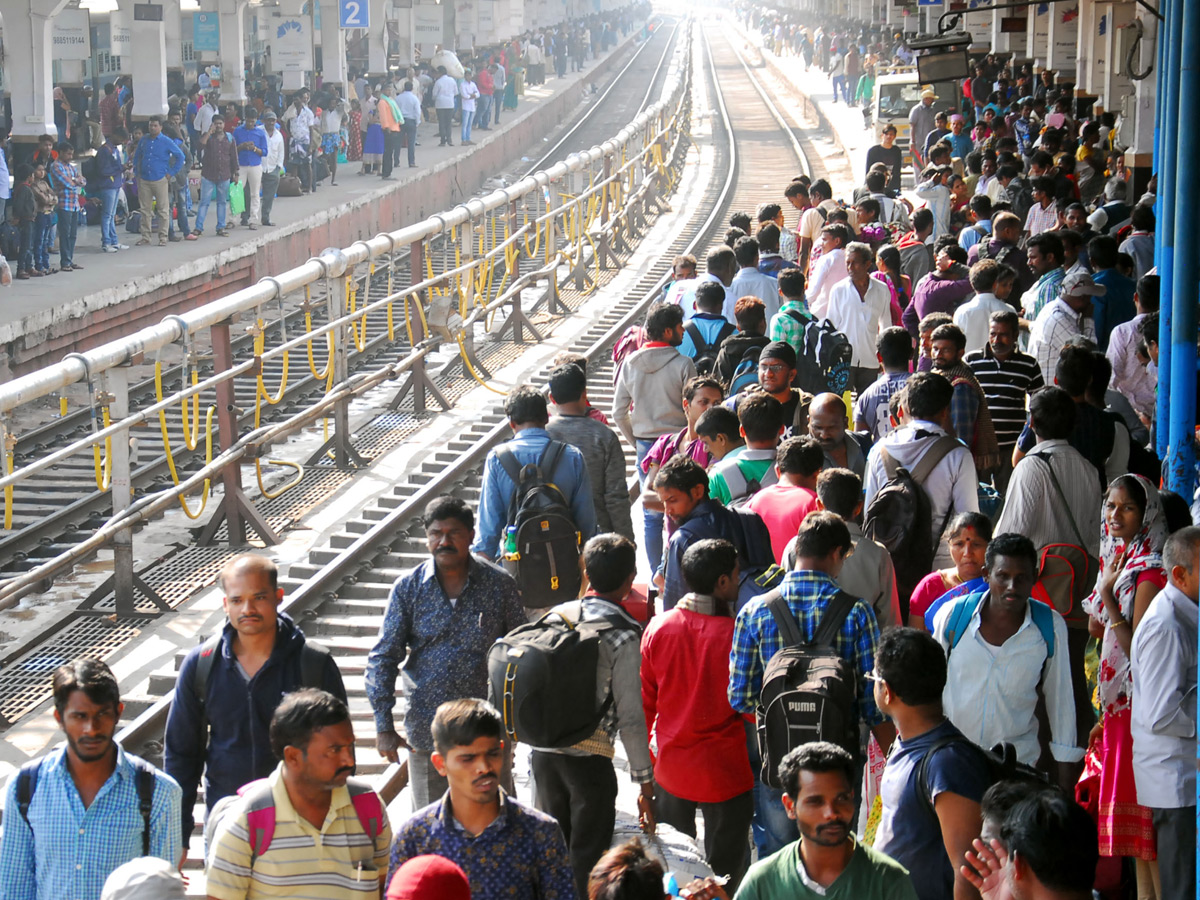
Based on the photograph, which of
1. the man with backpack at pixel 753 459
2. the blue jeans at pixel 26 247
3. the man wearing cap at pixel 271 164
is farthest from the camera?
the man wearing cap at pixel 271 164

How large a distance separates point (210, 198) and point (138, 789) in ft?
57.0

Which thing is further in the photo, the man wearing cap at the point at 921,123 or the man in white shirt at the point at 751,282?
the man wearing cap at the point at 921,123

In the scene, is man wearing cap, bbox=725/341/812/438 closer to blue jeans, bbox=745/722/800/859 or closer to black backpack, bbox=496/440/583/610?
black backpack, bbox=496/440/583/610

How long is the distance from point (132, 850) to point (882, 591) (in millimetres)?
2460

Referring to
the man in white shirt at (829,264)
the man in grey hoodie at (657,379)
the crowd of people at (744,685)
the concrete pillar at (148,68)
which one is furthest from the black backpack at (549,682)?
the concrete pillar at (148,68)

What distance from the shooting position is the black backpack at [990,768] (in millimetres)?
4090

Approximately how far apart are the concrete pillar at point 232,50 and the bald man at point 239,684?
886 inches

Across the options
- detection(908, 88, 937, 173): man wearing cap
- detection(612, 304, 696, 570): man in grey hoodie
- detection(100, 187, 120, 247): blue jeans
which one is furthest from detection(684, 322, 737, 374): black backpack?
detection(908, 88, 937, 173): man wearing cap

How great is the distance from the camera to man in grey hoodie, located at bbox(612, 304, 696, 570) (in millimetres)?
8047

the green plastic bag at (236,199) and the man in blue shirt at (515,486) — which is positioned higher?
the green plastic bag at (236,199)

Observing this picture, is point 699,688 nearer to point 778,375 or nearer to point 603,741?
point 603,741

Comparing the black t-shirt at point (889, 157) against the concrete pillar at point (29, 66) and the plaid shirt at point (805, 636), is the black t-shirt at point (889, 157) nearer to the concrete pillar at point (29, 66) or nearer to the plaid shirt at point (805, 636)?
the concrete pillar at point (29, 66)

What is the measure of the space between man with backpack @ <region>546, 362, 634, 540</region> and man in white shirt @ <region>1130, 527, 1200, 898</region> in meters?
2.69

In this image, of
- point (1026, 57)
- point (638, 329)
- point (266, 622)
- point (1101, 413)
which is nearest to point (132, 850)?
point (266, 622)
